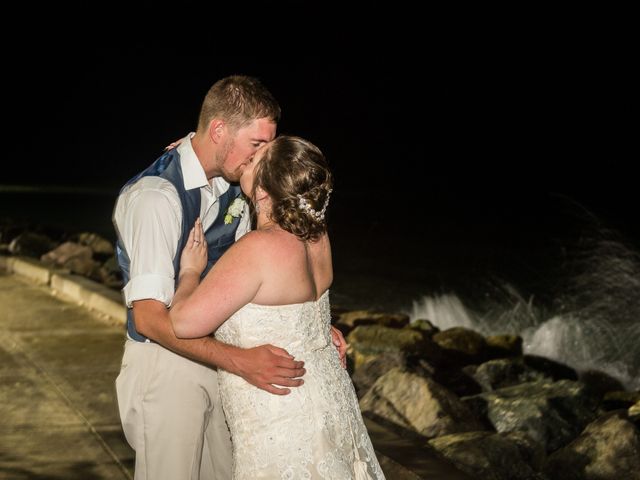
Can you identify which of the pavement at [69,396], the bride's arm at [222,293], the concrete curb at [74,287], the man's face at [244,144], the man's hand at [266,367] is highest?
the man's face at [244,144]

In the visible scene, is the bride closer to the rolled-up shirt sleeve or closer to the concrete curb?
the rolled-up shirt sleeve

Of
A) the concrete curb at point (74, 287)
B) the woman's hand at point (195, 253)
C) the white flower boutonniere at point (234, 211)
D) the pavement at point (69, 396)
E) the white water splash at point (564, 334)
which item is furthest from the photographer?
the white water splash at point (564, 334)

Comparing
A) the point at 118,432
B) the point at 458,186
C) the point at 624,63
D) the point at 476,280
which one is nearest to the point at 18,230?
the point at 476,280

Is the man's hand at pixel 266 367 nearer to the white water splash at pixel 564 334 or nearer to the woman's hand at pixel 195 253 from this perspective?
the woman's hand at pixel 195 253

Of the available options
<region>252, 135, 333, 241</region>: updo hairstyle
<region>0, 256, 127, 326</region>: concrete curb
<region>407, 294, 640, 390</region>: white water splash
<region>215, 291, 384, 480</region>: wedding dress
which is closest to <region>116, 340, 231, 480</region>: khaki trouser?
<region>215, 291, 384, 480</region>: wedding dress

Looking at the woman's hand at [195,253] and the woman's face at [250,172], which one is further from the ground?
the woman's face at [250,172]

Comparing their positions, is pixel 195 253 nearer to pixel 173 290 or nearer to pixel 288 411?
pixel 173 290

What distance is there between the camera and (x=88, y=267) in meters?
12.6

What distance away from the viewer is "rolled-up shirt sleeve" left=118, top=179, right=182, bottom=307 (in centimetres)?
277

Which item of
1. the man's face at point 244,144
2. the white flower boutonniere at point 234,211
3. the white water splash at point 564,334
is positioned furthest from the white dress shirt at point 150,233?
the white water splash at point 564,334

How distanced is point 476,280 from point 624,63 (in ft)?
183

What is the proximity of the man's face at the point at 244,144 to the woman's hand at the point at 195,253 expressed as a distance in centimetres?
22

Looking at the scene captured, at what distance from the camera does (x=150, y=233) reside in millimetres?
2787

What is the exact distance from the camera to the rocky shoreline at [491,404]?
17.3 ft
